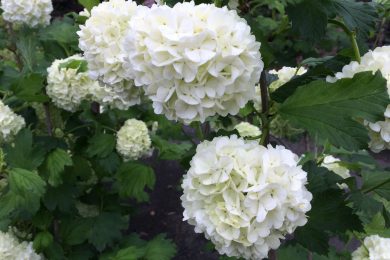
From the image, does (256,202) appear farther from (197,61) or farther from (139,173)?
(139,173)

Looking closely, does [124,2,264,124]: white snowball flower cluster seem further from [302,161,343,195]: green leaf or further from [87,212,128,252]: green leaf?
[87,212,128,252]: green leaf

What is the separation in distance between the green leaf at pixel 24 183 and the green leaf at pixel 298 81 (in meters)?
1.12

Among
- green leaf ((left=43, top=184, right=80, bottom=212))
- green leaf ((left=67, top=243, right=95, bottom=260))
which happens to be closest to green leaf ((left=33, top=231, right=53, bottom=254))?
green leaf ((left=43, top=184, right=80, bottom=212))

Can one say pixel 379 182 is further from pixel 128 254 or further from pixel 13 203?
pixel 13 203

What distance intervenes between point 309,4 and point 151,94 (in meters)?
0.49

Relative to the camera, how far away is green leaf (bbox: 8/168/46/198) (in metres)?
1.43

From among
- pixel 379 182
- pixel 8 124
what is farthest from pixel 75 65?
pixel 379 182

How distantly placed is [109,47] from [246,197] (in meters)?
0.69

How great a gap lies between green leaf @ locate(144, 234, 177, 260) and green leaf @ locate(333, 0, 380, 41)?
1.82m

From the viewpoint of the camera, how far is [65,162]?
5.74ft

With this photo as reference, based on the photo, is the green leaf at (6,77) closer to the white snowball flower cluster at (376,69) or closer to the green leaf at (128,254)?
the green leaf at (128,254)

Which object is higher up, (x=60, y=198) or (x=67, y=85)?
(x=67, y=85)

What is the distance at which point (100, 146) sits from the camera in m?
1.97

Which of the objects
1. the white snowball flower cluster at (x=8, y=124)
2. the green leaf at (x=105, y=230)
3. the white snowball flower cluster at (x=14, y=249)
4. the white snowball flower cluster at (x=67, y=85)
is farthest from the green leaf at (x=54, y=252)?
the white snowball flower cluster at (x=67, y=85)
